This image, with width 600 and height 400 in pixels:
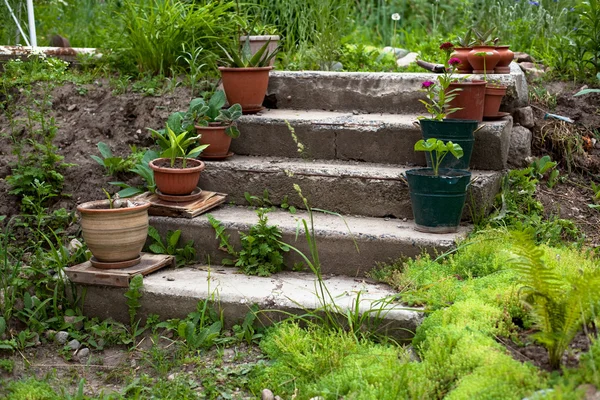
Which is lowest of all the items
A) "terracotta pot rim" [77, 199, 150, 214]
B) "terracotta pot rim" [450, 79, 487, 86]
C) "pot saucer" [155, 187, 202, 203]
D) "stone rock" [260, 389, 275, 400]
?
"stone rock" [260, 389, 275, 400]

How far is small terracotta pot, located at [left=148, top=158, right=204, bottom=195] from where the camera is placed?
4.47m

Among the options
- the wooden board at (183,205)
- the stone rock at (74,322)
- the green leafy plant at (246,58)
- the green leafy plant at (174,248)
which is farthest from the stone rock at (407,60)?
the stone rock at (74,322)

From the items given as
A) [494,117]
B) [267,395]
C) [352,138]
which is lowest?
[267,395]

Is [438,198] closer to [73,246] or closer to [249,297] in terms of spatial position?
[249,297]

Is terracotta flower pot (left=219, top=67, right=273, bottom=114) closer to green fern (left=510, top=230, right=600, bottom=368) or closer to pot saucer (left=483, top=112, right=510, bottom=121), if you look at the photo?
pot saucer (left=483, top=112, right=510, bottom=121)

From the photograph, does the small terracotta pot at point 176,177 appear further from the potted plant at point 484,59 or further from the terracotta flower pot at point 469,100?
the potted plant at point 484,59

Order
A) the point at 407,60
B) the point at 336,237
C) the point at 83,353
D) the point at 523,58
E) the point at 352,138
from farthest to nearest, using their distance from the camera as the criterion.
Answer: the point at 407,60, the point at 523,58, the point at 352,138, the point at 336,237, the point at 83,353

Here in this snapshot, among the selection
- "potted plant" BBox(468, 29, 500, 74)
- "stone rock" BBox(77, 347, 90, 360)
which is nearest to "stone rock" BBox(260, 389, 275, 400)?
"stone rock" BBox(77, 347, 90, 360)

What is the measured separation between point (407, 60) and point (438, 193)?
9.63ft

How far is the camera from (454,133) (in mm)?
4398

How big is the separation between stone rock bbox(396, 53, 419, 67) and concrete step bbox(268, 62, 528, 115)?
113 centimetres

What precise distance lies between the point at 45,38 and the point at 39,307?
15.5 feet

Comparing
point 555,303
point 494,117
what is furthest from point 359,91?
point 555,303

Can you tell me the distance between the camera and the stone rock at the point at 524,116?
5148mm
